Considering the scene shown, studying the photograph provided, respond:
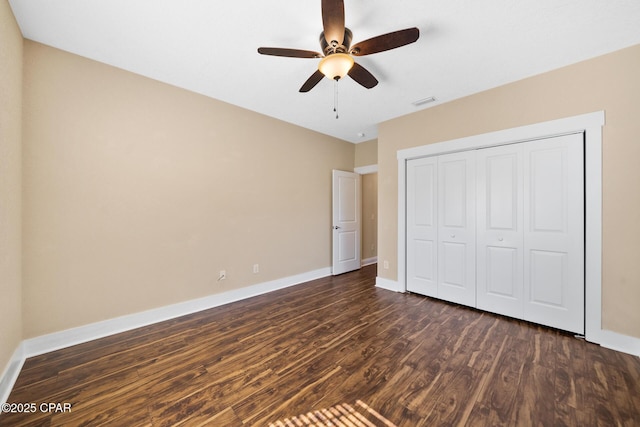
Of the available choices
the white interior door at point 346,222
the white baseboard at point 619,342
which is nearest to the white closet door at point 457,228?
the white baseboard at point 619,342

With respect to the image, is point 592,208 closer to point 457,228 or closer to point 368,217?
point 457,228

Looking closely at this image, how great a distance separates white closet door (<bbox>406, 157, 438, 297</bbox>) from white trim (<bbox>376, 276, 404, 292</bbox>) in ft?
0.54

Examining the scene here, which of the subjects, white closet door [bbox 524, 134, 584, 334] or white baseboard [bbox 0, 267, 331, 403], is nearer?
white baseboard [bbox 0, 267, 331, 403]

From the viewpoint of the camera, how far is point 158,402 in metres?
1.62

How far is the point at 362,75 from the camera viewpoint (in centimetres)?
212

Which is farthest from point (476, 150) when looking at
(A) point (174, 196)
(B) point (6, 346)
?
(B) point (6, 346)

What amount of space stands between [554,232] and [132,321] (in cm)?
456

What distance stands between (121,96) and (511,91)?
427 cm

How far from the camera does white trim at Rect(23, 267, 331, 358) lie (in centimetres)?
218

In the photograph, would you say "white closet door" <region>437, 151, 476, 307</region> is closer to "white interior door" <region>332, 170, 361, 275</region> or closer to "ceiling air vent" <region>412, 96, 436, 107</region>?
"ceiling air vent" <region>412, 96, 436, 107</region>

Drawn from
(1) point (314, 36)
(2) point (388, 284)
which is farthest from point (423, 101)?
(2) point (388, 284)

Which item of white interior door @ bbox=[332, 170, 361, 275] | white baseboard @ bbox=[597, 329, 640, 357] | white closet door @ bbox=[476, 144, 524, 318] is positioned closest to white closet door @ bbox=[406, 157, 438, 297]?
white closet door @ bbox=[476, 144, 524, 318]

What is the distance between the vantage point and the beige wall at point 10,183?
5.48 ft

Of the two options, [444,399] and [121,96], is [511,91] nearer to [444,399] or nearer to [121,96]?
[444,399]
